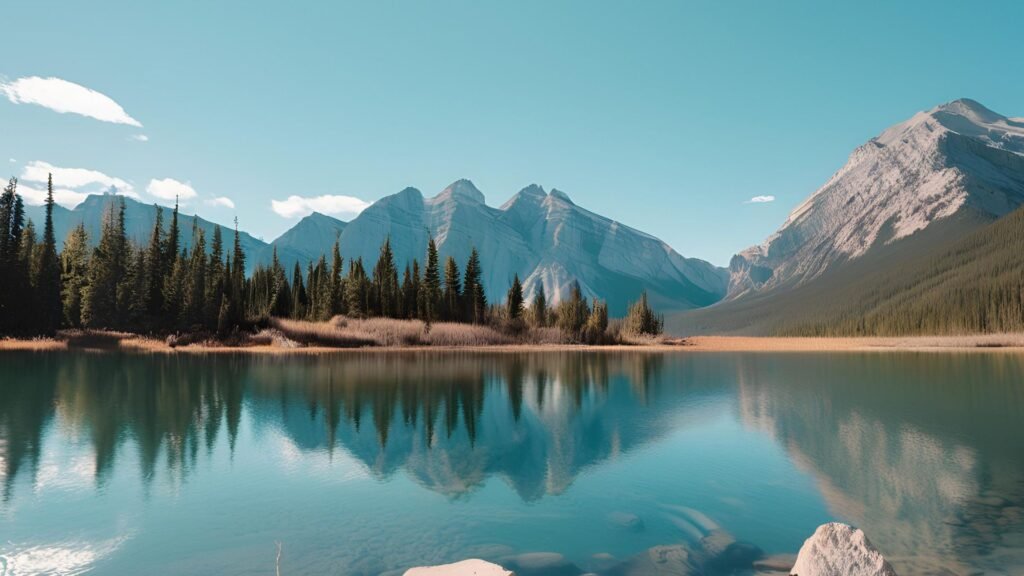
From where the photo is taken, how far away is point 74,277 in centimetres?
10388

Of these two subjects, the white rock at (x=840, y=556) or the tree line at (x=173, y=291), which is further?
the tree line at (x=173, y=291)

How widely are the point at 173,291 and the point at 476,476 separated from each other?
97.1 m

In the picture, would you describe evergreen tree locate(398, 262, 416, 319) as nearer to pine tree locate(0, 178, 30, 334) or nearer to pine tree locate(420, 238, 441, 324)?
pine tree locate(420, 238, 441, 324)

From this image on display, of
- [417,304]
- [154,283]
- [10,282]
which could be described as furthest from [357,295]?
[10,282]

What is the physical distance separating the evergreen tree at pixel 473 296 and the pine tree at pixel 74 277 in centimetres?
6788

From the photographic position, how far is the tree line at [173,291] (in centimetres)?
9606

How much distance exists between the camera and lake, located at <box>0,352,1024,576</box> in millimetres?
16406

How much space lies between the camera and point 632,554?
16.3 metres

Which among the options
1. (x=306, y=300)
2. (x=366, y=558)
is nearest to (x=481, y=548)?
(x=366, y=558)

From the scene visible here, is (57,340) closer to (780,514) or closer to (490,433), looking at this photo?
(490,433)

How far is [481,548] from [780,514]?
10022 mm

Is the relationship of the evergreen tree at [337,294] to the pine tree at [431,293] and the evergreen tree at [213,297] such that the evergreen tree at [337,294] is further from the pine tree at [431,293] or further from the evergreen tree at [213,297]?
the evergreen tree at [213,297]

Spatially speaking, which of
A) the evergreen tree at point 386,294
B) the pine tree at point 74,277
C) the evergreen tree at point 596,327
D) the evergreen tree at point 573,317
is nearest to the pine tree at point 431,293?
the evergreen tree at point 386,294

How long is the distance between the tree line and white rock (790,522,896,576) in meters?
105
